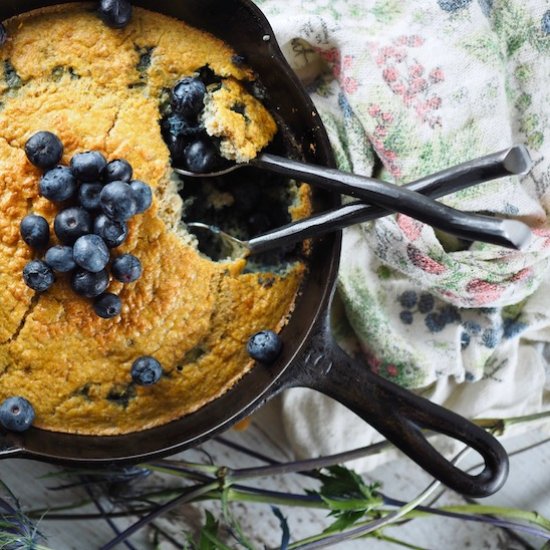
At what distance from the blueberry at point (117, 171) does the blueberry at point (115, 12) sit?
0.94ft

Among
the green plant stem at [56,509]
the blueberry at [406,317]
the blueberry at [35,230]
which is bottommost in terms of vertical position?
the green plant stem at [56,509]

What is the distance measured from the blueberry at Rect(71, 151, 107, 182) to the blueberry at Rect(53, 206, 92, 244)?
0.20 ft

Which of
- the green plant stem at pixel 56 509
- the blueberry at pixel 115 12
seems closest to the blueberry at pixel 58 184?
the blueberry at pixel 115 12

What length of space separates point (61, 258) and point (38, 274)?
6 cm

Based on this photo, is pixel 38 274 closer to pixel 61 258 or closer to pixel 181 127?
pixel 61 258

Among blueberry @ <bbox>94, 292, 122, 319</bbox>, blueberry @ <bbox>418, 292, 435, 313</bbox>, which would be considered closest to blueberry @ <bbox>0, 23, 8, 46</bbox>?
blueberry @ <bbox>94, 292, 122, 319</bbox>

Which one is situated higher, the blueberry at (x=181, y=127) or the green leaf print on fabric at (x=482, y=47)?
the green leaf print on fabric at (x=482, y=47)

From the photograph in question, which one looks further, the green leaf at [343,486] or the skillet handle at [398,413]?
the green leaf at [343,486]

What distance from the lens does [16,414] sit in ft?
5.10

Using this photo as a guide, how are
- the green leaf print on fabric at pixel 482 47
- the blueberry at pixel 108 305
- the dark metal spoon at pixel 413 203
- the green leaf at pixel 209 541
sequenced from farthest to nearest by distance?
the green leaf at pixel 209 541
the green leaf print on fabric at pixel 482 47
the blueberry at pixel 108 305
the dark metal spoon at pixel 413 203

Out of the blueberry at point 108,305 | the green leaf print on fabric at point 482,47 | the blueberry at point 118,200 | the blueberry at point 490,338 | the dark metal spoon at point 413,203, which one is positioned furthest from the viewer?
the blueberry at point 490,338

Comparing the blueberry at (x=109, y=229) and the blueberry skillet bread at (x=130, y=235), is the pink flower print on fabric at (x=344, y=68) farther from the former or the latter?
the blueberry at (x=109, y=229)

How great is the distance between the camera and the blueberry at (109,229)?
1.44 meters

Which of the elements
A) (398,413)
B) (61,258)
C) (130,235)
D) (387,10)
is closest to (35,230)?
(61,258)
